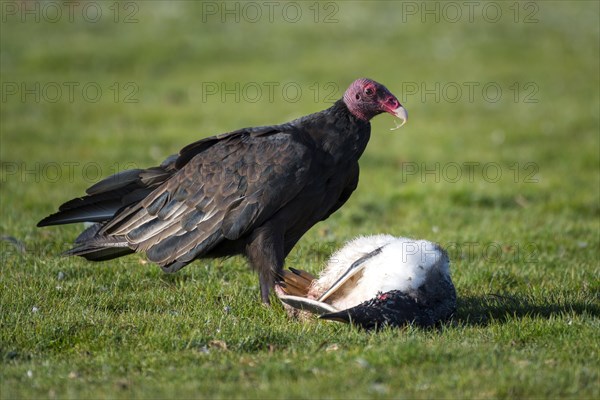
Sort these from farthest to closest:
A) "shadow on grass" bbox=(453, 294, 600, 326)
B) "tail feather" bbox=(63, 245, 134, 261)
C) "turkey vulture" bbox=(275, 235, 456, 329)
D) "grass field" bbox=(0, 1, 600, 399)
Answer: "tail feather" bbox=(63, 245, 134, 261) < "shadow on grass" bbox=(453, 294, 600, 326) < "turkey vulture" bbox=(275, 235, 456, 329) < "grass field" bbox=(0, 1, 600, 399)

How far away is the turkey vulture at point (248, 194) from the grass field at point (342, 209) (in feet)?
1.12

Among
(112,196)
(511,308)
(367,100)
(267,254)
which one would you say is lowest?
(511,308)

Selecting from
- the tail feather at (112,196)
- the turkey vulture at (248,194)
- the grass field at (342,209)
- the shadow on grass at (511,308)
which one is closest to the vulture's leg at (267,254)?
the turkey vulture at (248,194)

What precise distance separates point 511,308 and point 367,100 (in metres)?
1.61

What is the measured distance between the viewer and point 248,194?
5.39 metres

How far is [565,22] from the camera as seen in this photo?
1991cm

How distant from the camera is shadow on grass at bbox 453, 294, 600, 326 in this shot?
5.17 metres

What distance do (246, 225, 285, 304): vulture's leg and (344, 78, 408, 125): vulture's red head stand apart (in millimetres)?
974

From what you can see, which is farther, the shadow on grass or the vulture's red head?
the vulture's red head

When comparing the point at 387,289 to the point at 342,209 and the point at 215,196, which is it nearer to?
the point at 215,196

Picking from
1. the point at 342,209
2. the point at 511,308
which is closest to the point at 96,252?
the point at 511,308

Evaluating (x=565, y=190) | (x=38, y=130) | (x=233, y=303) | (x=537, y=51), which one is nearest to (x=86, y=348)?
(x=233, y=303)

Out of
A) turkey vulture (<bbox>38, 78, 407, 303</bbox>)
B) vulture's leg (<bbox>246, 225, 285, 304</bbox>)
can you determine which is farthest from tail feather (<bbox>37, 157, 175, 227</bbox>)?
vulture's leg (<bbox>246, 225, 285, 304</bbox>)

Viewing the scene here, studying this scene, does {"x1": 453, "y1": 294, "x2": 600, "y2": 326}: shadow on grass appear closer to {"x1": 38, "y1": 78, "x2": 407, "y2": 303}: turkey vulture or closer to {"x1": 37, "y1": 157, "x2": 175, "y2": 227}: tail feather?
{"x1": 38, "y1": 78, "x2": 407, "y2": 303}: turkey vulture
